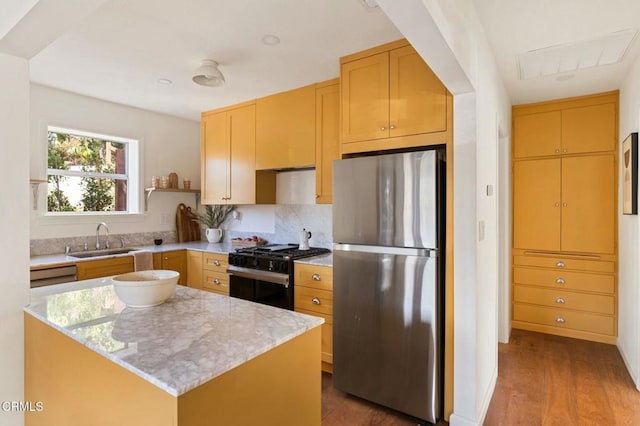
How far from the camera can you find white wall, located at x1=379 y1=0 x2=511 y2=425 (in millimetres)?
1664

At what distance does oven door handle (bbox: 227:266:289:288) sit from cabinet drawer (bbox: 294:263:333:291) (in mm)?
110

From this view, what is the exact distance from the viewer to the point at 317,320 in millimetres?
1320

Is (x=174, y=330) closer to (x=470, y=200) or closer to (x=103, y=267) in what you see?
(x=470, y=200)

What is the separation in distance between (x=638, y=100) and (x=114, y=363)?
350cm

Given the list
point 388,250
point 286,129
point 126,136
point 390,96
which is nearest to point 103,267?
point 126,136

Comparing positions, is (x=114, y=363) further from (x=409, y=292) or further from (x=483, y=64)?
(x=483, y=64)

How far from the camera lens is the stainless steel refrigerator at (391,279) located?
2051mm

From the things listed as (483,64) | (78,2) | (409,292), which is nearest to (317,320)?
(409,292)

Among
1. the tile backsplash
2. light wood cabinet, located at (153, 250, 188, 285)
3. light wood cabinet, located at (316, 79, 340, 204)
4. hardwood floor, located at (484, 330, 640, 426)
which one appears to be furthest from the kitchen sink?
hardwood floor, located at (484, 330, 640, 426)

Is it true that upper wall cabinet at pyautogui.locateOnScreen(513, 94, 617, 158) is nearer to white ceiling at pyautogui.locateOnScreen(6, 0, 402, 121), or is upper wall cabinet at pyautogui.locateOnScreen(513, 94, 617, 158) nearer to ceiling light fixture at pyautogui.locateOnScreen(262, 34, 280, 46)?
white ceiling at pyautogui.locateOnScreen(6, 0, 402, 121)

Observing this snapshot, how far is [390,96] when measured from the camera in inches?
90.8

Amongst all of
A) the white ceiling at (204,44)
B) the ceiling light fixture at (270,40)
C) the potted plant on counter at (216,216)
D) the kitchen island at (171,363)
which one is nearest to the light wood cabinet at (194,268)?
the potted plant on counter at (216,216)

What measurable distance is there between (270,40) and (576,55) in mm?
2199

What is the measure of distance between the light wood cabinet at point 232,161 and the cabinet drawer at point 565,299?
2886 millimetres
